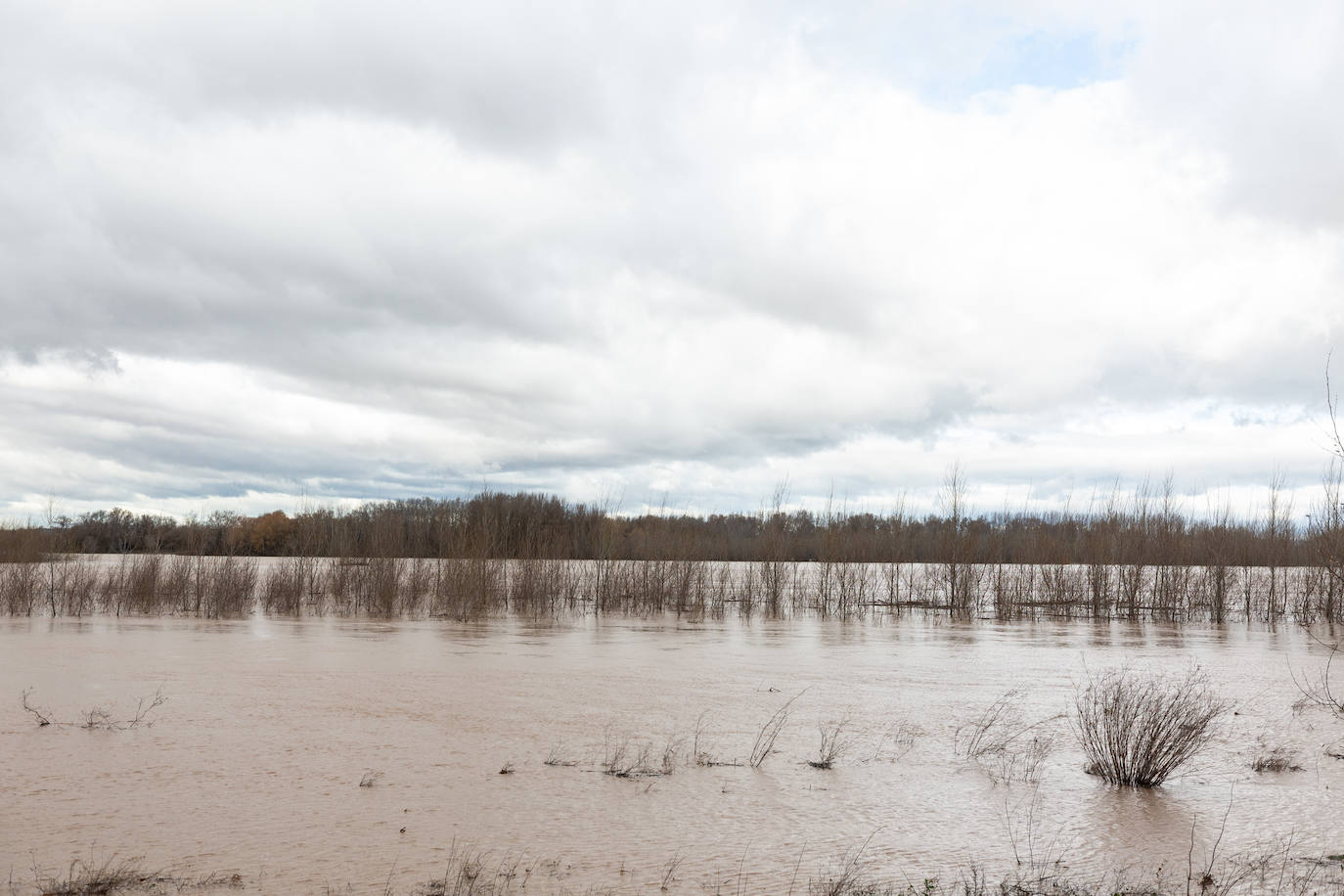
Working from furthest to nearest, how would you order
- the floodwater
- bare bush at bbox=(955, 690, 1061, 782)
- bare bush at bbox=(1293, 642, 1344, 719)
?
1. bare bush at bbox=(1293, 642, 1344, 719)
2. bare bush at bbox=(955, 690, 1061, 782)
3. the floodwater

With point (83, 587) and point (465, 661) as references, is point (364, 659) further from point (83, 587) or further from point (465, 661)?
point (83, 587)

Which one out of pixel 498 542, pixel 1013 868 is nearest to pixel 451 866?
pixel 1013 868

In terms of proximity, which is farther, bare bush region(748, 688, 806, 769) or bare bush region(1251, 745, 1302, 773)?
bare bush region(748, 688, 806, 769)

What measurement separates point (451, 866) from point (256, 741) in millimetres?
3923

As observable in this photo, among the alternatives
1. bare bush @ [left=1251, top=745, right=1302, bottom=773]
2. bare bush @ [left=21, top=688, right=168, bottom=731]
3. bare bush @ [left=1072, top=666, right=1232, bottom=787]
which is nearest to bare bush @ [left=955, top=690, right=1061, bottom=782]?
bare bush @ [left=1072, top=666, right=1232, bottom=787]

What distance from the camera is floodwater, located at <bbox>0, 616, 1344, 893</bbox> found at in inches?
215

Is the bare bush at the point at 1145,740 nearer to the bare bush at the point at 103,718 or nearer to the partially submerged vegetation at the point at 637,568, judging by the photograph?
the bare bush at the point at 103,718

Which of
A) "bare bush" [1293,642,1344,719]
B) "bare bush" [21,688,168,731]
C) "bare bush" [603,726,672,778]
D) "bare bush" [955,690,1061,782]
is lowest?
"bare bush" [21,688,168,731]

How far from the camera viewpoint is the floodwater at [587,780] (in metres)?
5.45

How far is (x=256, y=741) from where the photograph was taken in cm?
827

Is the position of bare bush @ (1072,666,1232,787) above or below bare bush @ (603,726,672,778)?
above

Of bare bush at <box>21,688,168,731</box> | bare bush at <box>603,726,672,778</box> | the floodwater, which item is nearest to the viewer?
the floodwater

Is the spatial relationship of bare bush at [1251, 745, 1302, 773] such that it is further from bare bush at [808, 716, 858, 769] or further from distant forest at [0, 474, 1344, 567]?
distant forest at [0, 474, 1344, 567]

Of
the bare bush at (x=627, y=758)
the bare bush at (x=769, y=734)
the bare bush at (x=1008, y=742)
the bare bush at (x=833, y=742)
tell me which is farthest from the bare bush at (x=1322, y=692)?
the bare bush at (x=627, y=758)
